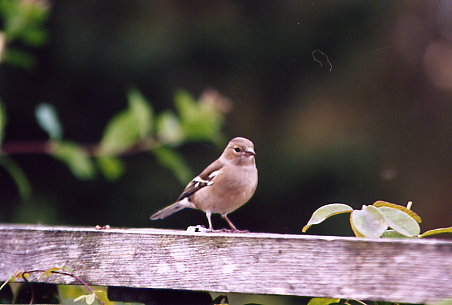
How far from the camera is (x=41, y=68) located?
23.7 ft

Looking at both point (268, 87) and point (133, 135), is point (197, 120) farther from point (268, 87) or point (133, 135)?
point (268, 87)

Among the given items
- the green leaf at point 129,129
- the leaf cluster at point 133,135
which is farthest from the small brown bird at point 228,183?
the green leaf at point 129,129

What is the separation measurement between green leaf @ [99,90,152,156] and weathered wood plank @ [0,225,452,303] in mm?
1144

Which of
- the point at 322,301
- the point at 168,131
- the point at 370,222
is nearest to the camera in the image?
the point at 370,222

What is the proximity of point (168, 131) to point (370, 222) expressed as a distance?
6.48ft

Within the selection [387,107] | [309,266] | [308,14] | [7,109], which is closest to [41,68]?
[7,109]

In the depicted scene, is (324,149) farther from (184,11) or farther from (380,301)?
(380,301)

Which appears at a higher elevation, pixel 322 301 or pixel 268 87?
pixel 268 87

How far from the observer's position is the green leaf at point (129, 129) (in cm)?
338

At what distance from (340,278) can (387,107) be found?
5770 millimetres

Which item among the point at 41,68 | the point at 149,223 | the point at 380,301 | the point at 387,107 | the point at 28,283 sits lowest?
the point at 380,301

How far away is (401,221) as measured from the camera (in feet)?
5.81

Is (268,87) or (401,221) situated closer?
(401,221)

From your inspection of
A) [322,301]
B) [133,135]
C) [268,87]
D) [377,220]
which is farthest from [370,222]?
[268,87]
